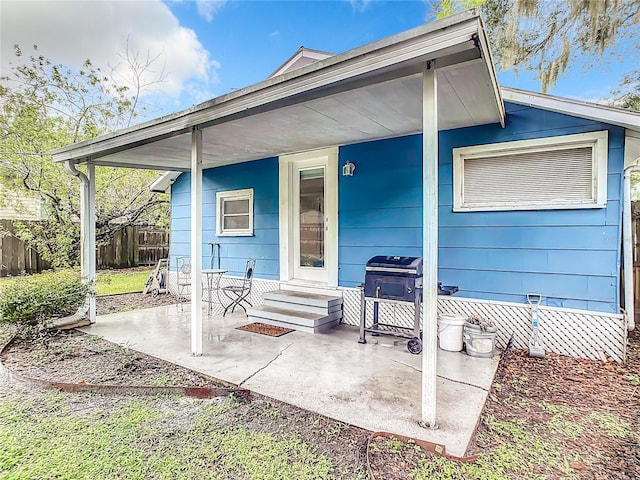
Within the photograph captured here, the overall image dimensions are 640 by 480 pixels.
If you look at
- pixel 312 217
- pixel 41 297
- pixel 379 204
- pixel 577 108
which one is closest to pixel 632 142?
pixel 577 108

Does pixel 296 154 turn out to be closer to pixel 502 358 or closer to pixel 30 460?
pixel 502 358

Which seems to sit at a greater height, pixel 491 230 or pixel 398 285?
pixel 491 230

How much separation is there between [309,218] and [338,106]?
259 centimetres

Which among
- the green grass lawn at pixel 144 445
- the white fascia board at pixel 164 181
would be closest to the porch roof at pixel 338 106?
the white fascia board at pixel 164 181

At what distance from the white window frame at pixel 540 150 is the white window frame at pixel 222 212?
139 inches

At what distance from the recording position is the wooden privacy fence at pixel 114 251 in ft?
29.6

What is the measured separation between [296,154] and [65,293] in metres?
3.75

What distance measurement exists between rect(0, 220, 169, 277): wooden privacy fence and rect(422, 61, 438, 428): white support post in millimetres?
10012

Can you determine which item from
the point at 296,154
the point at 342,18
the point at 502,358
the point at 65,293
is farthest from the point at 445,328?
the point at 342,18

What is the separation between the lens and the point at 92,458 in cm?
211

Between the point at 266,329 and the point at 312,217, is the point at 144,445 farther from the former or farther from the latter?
the point at 312,217

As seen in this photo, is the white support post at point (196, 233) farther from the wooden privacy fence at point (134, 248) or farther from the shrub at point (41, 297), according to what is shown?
the wooden privacy fence at point (134, 248)

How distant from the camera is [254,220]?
633 centimetres

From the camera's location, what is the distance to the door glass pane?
561cm
